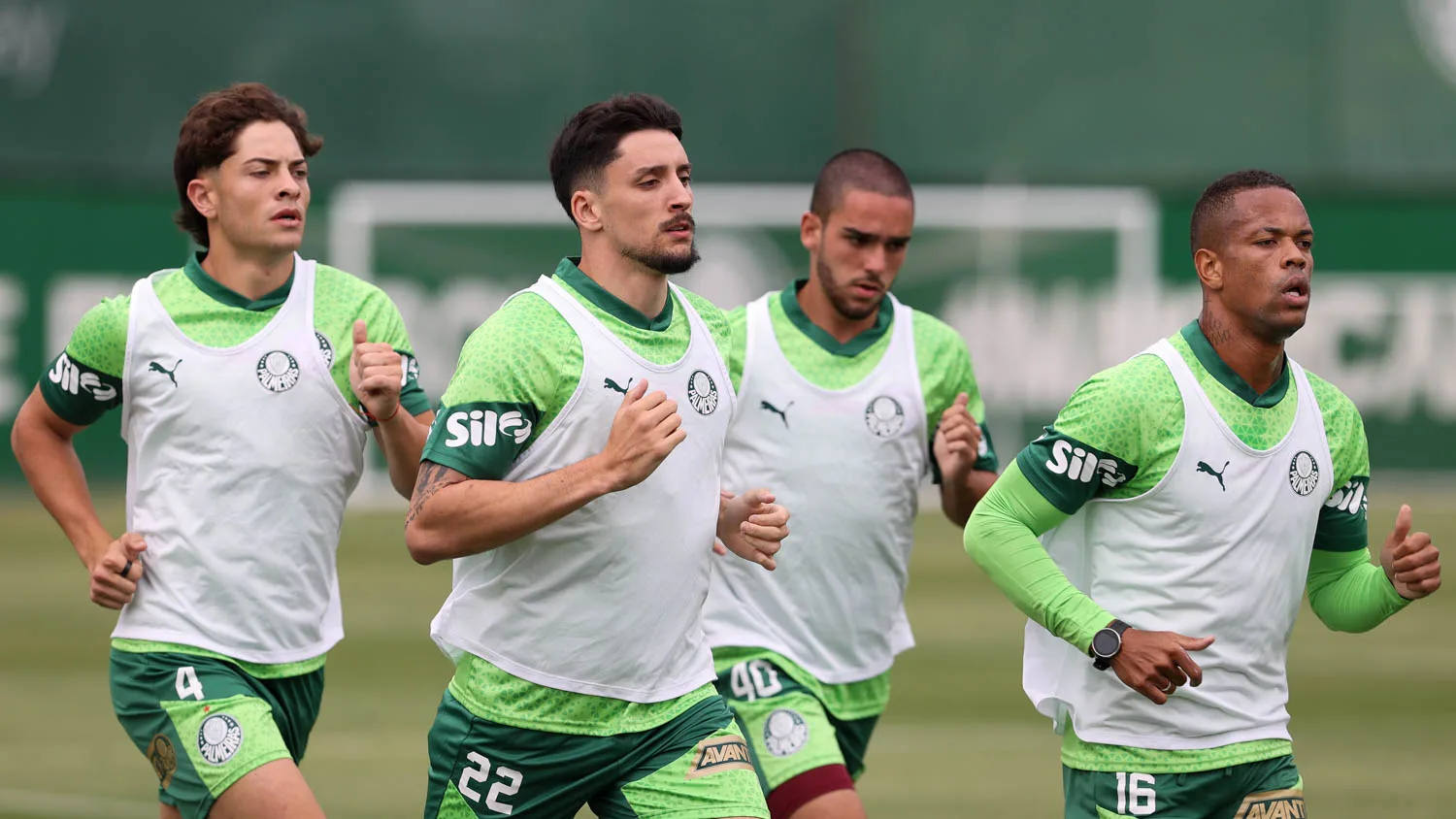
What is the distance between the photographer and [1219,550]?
5.45m

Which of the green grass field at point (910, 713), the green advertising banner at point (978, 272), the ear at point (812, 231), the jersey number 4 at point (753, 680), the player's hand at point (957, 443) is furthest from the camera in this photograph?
the green advertising banner at point (978, 272)

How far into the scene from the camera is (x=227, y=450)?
6.13 meters

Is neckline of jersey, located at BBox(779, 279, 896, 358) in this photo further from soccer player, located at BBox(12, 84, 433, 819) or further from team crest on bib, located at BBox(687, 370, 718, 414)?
team crest on bib, located at BBox(687, 370, 718, 414)

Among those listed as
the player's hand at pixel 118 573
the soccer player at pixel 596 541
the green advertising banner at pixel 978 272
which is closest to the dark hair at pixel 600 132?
the soccer player at pixel 596 541

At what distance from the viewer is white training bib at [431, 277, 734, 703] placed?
17.4 ft

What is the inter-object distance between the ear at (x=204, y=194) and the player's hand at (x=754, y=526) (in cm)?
191

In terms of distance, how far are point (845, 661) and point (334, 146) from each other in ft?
A: 62.8

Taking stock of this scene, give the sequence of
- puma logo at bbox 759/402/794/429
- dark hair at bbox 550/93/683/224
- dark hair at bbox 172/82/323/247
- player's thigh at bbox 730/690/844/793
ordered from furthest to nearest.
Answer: puma logo at bbox 759/402/794/429 → player's thigh at bbox 730/690/844/793 → dark hair at bbox 172/82/323/247 → dark hair at bbox 550/93/683/224

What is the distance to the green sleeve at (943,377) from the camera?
7047 mm

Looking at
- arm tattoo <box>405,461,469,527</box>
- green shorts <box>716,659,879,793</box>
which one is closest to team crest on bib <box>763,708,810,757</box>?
green shorts <box>716,659,879,793</box>

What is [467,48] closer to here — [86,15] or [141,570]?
[86,15]

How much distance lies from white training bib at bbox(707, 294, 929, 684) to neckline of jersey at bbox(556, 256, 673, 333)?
146 cm

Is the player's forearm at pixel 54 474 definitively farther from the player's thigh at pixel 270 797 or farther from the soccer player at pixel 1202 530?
the soccer player at pixel 1202 530

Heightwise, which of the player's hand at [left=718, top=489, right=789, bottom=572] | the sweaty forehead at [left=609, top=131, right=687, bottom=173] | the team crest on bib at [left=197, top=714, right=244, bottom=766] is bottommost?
the team crest on bib at [left=197, top=714, right=244, bottom=766]
